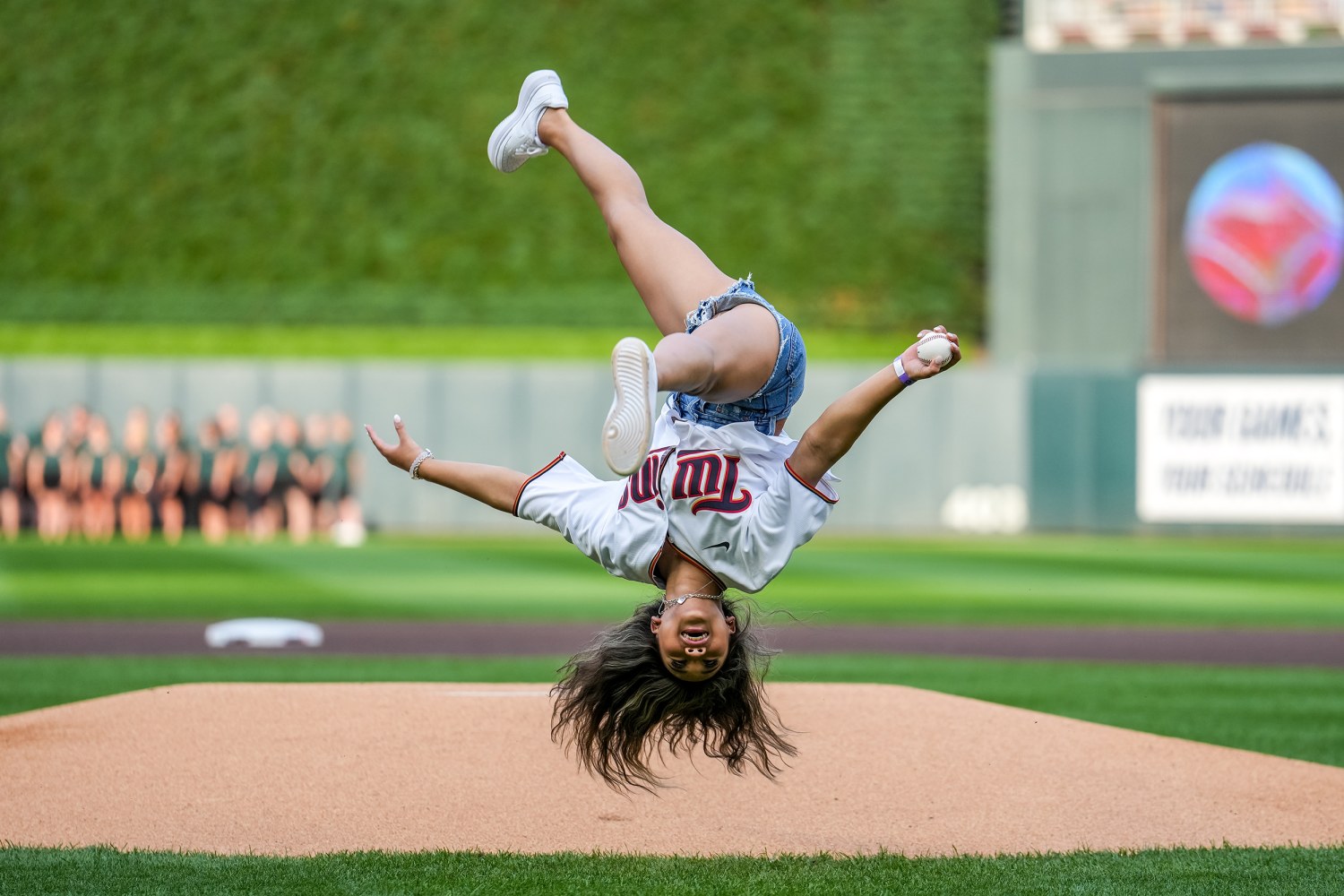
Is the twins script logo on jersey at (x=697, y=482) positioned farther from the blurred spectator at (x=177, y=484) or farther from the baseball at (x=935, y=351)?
the blurred spectator at (x=177, y=484)

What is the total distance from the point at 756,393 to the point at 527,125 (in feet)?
5.35

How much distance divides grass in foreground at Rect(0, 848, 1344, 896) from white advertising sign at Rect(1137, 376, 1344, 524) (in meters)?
14.7

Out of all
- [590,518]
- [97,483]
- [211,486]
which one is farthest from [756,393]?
[97,483]

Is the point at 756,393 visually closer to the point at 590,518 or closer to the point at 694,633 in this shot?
the point at 590,518

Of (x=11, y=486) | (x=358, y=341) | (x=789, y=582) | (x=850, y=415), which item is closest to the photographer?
(x=850, y=415)

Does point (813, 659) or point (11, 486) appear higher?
point (11, 486)

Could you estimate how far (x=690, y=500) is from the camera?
5520 mm

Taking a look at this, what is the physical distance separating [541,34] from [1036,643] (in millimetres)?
19890

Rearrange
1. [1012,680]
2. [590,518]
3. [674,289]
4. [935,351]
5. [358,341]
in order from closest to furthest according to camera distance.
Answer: [935,351] < [590,518] < [674,289] < [1012,680] < [358,341]

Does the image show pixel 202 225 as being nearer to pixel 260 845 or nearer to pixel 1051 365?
pixel 1051 365

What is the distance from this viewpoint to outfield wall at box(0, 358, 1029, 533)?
21.5 metres

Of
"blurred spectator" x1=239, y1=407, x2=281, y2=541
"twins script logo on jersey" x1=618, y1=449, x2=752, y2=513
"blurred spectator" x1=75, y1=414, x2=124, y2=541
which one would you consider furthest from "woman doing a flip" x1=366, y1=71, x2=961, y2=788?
"blurred spectator" x1=75, y1=414, x2=124, y2=541

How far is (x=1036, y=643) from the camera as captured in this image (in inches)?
461

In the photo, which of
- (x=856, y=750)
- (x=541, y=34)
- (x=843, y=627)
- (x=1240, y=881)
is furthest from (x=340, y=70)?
(x=1240, y=881)
